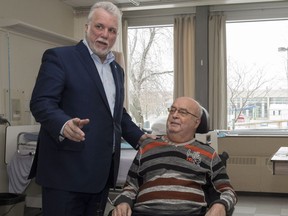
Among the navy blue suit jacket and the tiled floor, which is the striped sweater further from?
the tiled floor

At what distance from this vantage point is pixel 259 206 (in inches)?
168

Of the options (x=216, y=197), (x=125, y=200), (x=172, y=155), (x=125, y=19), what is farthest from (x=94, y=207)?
(x=125, y=19)

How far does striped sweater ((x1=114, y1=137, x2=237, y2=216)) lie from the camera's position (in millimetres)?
1809

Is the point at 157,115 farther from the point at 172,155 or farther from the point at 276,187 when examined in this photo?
the point at 172,155

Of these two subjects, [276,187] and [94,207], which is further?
[276,187]

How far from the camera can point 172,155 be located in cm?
190

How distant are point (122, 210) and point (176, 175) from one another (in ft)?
1.05

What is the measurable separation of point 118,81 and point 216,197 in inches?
29.6

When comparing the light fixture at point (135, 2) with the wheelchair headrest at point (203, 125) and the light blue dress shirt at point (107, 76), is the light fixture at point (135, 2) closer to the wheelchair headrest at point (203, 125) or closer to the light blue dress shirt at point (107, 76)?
the wheelchair headrest at point (203, 125)

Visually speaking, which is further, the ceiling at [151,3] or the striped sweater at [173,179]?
the ceiling at [151,3]

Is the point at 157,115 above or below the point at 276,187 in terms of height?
above

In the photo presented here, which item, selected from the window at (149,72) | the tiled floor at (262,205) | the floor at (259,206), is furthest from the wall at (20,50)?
the tiled floor at (262,205)

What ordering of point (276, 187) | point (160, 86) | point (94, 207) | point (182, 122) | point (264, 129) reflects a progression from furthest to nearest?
point (160, 86) < point (264, 129) < point (276, 187) < point (182, 122) < point (94, 207)

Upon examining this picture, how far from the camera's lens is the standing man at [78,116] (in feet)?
4.85
